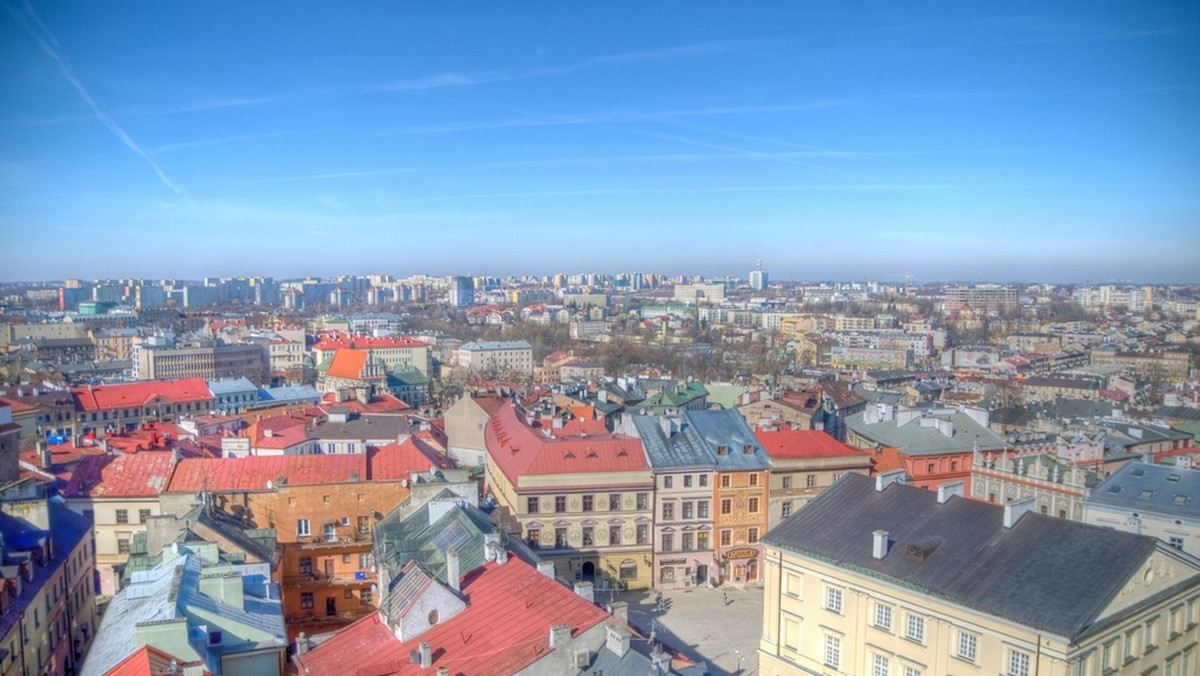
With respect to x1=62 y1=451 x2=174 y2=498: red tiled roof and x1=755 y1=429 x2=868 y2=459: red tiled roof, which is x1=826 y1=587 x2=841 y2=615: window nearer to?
x1=755 y1=429 x2=868 y2=459: red tiled roof

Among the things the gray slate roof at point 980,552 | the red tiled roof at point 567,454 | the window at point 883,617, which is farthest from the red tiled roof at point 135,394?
the window at point 883,617

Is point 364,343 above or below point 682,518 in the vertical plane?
above

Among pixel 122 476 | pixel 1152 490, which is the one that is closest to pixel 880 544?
pixel 1152 490

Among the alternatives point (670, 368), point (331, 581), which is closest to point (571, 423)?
point (331, 581)

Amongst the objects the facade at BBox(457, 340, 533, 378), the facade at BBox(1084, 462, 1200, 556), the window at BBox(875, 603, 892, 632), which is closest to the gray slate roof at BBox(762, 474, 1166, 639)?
the window at BBox(875, 603, 892, 632)

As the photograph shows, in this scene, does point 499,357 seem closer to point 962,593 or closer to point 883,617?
point 883,617

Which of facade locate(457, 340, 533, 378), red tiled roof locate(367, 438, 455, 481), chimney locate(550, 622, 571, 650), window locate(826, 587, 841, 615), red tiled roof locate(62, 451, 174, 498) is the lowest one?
facade locate(457, 340, 533, 378)

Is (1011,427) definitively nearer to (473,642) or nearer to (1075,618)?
(1075,618)
